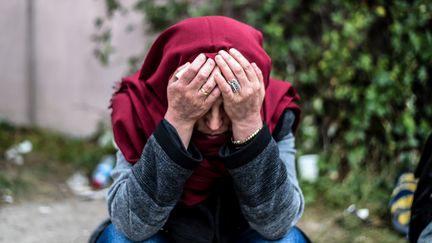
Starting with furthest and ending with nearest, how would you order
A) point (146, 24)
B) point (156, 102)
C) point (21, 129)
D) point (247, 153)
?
point (21, 129) → point (146, 24) → point (156, 102) → point (247, 153)

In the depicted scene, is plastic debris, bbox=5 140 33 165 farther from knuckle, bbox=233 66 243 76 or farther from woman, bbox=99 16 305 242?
knuckle, bbox=233 66 243 76

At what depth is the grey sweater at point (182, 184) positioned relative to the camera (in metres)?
1.65

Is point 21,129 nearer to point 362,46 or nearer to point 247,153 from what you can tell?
point 362,46

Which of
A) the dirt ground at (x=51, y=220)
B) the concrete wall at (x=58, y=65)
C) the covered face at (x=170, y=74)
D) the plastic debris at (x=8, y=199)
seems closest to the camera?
the covered face at (x=170, y=74)

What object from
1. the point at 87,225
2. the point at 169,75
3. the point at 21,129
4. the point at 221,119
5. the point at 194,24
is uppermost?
the point at 194,24

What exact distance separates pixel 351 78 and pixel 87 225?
176cm

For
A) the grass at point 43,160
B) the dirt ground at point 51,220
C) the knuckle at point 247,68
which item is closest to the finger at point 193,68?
the knuckle at point 247,68

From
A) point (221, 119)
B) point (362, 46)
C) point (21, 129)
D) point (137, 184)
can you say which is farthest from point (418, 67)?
point (21, 129)

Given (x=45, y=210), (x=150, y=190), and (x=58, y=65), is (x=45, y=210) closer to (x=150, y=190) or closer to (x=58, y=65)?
(x=150, y=190)

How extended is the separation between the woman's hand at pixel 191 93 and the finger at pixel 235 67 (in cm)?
4

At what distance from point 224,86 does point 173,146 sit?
0.23m

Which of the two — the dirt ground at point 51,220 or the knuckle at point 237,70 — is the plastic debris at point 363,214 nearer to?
the dirt ground at point 51,220

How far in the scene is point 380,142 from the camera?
3414 mm

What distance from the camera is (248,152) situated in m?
1.66
